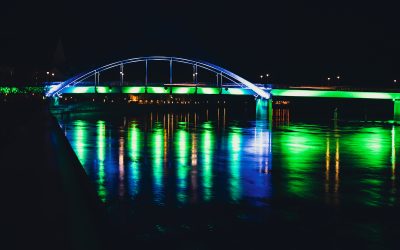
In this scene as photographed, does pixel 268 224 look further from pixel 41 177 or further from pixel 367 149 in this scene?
pixel 367 149

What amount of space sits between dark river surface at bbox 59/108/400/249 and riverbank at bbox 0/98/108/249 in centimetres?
68

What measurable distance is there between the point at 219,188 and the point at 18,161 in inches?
288

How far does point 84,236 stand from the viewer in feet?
33.0

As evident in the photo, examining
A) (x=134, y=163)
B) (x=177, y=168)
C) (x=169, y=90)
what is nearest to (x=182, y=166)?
(x=177, y=168)

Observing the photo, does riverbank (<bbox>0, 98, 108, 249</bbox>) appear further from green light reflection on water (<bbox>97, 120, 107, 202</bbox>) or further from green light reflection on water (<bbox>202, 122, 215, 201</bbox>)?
green light reflection on water (<bbox>202, 122, 215, 201</bbox>)

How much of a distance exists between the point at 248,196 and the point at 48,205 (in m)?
5.82

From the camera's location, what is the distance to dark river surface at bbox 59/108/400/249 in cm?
1167

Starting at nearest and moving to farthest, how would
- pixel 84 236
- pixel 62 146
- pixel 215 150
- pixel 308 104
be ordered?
pixel 84 236, pixel 62 146, pixel 215 150, pixel 308 104

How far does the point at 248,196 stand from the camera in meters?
16.6

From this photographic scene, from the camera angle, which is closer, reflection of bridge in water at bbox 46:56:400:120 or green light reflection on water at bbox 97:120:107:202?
green light reflection on water at bbox 97:120:107:202

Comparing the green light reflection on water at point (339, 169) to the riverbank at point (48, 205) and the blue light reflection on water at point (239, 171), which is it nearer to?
the blue light reflection on water at point (239, 171)

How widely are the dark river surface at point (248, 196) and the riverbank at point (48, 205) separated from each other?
685 mm

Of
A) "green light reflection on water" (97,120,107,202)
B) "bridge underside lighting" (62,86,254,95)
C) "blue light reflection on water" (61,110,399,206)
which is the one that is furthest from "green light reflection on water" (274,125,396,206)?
"bridge underside lighting" (62,86,254,95)

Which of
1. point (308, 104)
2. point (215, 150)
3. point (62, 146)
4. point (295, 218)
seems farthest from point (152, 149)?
point (308, 104)
